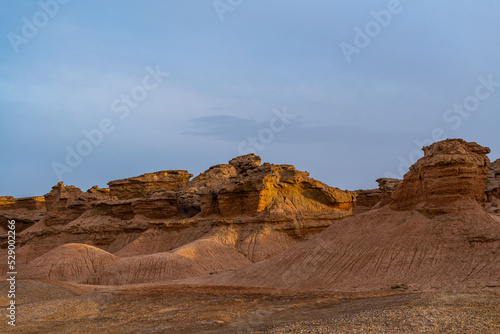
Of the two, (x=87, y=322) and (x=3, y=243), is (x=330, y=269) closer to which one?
(x=87, y=322)

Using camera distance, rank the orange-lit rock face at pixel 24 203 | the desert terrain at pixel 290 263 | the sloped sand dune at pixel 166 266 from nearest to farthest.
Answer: the desert terrain at pixel 290 263 → the sloped sand dune at pixel 166 266 → the orange-lit rock face at pixel 24 203

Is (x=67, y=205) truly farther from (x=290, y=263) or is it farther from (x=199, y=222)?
(x=290, y=263)

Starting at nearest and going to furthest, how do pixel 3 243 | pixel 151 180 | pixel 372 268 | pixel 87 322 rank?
pixel 87 322
pixel 372 268
pixel 3 243
pixel 151 180

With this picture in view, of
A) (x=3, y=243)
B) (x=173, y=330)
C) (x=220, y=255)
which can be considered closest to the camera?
(x=173, y=330)

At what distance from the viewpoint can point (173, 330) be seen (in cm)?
1839

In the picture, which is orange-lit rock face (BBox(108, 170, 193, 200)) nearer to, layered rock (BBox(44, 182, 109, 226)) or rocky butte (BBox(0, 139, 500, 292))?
rocky butte (BBox(0, 139, 500, 292))

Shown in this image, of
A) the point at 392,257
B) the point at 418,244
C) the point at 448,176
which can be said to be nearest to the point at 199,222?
the point at 392,257

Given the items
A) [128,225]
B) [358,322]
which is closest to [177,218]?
[128,225]

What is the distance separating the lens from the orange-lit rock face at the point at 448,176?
27.8 meters

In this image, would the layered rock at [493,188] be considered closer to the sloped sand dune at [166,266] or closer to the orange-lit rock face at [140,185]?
the sloped sand dune at [166,266]

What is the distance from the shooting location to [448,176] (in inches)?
1098

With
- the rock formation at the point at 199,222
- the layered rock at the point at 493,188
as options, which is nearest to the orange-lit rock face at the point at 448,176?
the layered rock at the point at 493,188

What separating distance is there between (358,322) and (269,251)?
31.0 meters

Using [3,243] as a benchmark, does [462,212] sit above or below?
below
